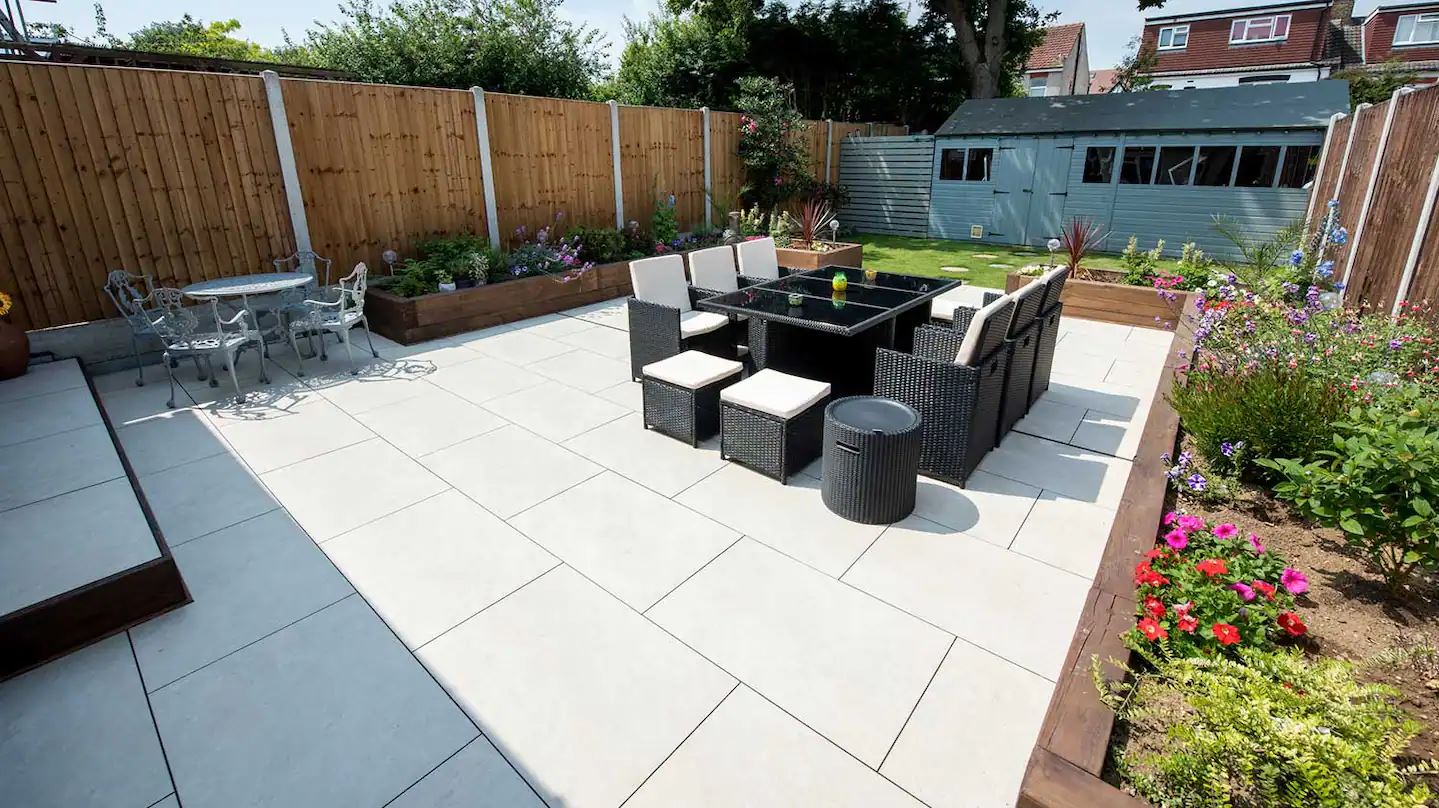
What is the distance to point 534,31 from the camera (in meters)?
13.9

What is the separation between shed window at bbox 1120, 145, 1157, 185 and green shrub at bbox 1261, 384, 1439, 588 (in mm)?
9738

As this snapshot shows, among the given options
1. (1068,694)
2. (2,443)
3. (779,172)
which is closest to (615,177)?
(779,172)

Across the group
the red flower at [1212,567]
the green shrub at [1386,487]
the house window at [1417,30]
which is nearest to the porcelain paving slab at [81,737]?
the red flower at [1212,567]

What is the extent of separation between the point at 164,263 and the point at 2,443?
229 centimetres

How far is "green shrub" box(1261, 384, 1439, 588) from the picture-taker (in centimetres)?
189

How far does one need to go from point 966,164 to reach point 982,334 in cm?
1012

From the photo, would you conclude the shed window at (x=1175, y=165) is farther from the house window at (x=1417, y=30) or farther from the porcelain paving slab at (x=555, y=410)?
the house window at (x=1417, y=30)

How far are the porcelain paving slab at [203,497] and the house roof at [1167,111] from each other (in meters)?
11.9

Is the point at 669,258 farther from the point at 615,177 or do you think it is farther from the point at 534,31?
the point at 534,31

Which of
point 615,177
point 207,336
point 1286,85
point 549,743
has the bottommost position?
point 549,743

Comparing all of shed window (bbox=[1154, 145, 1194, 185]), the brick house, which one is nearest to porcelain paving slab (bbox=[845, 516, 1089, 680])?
shed window (bbox=[1154, 145, 1194, 185])

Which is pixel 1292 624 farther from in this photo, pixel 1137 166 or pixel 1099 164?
pixel 1099 164

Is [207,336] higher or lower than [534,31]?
lower

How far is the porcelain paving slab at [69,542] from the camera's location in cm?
228
